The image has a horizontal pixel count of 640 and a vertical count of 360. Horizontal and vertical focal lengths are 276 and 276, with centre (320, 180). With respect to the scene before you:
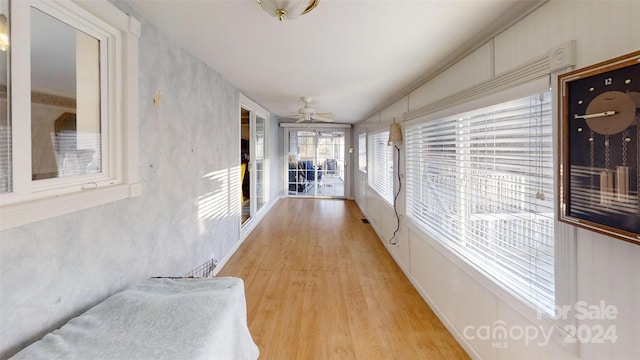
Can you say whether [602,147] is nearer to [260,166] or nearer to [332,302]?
[332,302]

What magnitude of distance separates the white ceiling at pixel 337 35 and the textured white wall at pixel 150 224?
285 millimetres

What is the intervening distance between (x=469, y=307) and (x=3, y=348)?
243 centimetres

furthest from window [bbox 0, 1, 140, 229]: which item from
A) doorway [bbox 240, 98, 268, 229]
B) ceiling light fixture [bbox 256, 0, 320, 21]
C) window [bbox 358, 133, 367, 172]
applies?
window [bbox 358, 133, 367, 172]

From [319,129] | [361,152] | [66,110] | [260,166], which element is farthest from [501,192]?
[319,129]

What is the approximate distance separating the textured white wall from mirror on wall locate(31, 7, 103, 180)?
0.87 feet

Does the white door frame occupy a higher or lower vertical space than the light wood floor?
higher

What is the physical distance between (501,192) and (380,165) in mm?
3214

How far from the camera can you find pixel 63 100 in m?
1.35

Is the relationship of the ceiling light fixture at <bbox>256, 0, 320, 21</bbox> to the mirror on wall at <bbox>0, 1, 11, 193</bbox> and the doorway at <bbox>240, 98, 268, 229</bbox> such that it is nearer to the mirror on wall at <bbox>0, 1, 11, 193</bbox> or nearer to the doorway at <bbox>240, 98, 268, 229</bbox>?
the mirror on wall at <bbox>0, 1, 11, 193</bbox>

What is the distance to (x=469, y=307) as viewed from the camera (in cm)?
195

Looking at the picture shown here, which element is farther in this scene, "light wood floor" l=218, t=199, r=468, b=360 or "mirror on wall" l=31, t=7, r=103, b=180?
"light wood floor" l=218, t=199, r=468, b=360

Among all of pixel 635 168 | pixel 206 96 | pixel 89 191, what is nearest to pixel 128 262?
pixel 89 191

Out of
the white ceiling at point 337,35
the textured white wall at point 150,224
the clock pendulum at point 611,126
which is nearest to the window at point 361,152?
the white ceiling at point 337,35

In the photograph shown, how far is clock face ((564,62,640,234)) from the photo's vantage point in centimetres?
93
